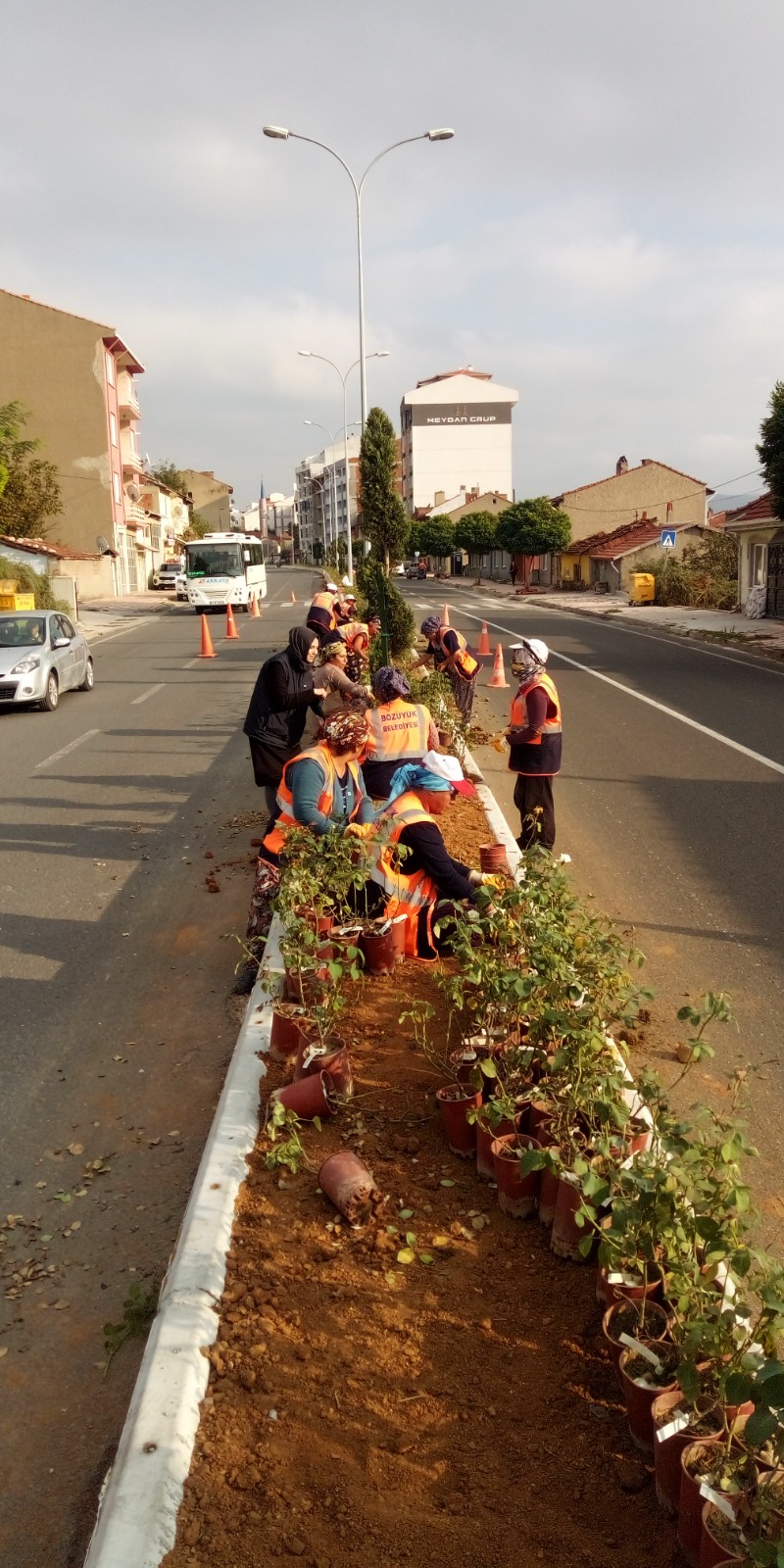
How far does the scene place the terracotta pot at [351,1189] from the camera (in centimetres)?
338

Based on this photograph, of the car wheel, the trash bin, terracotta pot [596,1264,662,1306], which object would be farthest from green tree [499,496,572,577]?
terracotta pot [596,1264,662,1306]

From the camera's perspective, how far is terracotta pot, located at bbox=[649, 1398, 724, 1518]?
89.3 inches

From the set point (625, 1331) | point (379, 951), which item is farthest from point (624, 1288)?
point (379, 951)

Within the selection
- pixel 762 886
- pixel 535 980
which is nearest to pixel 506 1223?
pixel 535 980

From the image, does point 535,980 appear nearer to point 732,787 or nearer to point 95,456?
point 732,787

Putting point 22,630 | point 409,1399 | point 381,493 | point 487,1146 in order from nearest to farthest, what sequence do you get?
point 409,1399
point 487,1146
point 22,630
point 381,493

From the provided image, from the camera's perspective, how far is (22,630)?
1634 centimetres

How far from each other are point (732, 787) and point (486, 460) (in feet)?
339

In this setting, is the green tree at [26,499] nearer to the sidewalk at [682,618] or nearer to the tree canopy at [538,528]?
the sidewalk at [682,618]

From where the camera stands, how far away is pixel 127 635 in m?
30.2

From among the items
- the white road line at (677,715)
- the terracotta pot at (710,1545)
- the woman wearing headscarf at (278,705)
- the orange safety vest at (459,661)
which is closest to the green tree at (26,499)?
the white road line at (677,715)

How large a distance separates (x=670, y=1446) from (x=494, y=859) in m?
4.00

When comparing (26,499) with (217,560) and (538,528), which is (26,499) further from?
(538,528)

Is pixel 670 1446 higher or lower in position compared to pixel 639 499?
lower
